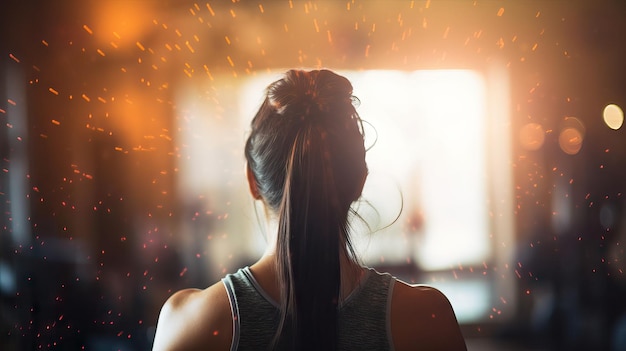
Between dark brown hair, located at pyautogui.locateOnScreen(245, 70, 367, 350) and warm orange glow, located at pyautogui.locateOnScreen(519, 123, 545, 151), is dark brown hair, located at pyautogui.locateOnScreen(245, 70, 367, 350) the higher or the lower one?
the lower one

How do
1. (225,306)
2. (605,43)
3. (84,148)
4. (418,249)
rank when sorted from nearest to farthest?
1. (225,306)
2. (84,148)
3. (605,43)
4. (418,249)

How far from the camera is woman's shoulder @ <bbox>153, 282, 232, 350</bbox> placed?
53 cm

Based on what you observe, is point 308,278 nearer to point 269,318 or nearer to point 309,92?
point 269,318

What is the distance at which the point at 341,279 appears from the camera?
56 centimetres

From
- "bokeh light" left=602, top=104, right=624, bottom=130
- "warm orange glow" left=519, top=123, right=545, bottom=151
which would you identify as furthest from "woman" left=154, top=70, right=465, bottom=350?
"warm orange glow" left=519, top=123, right=545, bottom=151

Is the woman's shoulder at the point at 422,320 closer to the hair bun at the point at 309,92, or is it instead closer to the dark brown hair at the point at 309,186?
the dark brown hair at the point at 309,186

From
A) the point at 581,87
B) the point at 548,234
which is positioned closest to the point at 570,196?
the point at 548,234

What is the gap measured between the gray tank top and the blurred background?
1.18 meters

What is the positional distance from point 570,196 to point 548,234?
0.64ft

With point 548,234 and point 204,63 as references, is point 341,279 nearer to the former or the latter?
point 204,63

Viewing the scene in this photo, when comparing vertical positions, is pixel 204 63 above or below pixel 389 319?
above

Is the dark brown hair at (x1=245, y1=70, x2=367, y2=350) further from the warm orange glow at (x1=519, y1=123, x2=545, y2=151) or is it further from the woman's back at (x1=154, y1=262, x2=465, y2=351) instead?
the warm orange glow at (x1=519, y1=123, x2=545, y2=151)

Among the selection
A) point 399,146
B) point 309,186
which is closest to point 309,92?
point 309,186

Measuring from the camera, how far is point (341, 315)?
0.54 metres
